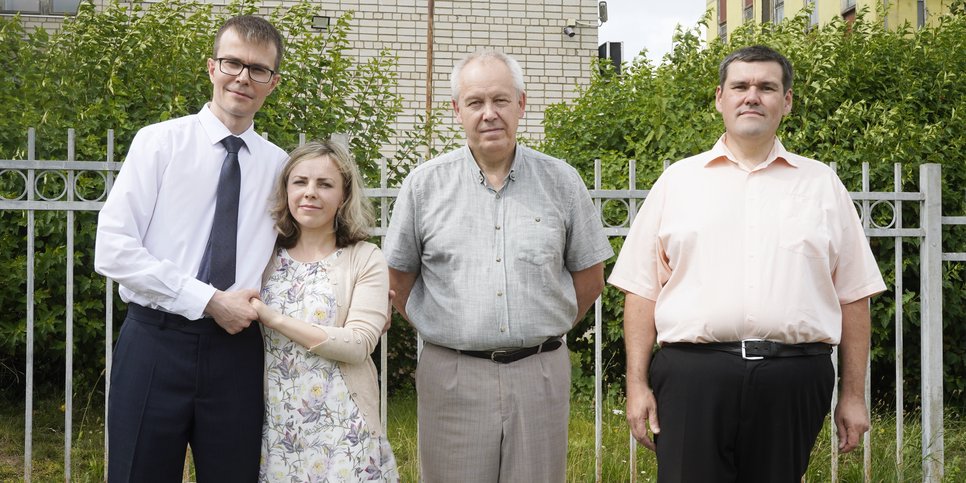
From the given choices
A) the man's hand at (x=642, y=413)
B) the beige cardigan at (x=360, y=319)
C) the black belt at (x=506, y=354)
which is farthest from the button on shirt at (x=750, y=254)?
the beige cardigan at (x=360, y=319)

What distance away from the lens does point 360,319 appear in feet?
8.77

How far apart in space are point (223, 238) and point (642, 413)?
1.42m

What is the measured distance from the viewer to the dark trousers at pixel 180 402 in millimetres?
2570

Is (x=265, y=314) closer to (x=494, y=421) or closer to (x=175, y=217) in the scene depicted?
(x=175, y=217)

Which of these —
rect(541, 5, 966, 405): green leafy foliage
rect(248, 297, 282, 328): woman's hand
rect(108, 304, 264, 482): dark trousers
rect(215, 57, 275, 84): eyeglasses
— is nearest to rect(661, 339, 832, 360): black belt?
rect(248, 297, 282, 328): woman's hand

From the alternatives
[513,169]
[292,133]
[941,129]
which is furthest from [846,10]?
[513,169]

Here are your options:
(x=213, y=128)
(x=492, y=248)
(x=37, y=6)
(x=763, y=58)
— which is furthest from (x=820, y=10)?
(x=213, y=128)

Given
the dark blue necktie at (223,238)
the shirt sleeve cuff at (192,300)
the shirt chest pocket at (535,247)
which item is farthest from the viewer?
the shirt chest pocket at (535,247)

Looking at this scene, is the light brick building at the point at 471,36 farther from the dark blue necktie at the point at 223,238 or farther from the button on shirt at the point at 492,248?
the dark blue necktie at the point at 223,238

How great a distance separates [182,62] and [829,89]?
4123 millimetres

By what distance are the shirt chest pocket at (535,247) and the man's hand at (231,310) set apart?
82 centimetres

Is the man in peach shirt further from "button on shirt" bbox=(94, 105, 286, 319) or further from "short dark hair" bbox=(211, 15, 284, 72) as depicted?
"short dark hair" bbox=(211, 15, 284, 72)

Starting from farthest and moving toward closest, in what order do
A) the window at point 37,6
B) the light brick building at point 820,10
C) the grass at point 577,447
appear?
the light brick building at point 820,10
the window at point 37,6
the grass at point 577,447

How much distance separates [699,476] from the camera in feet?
9.12
